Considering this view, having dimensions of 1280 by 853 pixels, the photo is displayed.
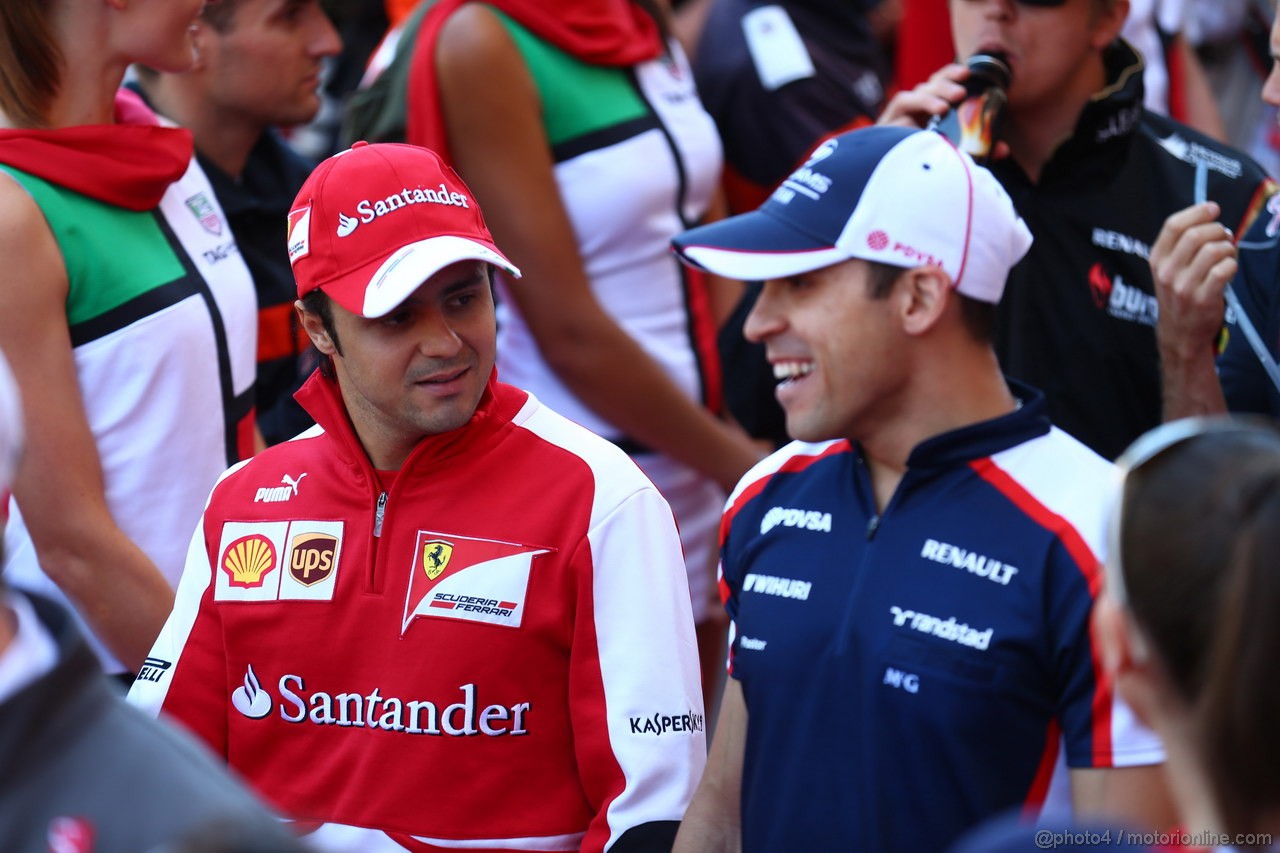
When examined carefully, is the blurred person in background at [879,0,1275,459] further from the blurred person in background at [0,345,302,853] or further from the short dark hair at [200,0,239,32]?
the blurred person in background at [0,345,302,853]

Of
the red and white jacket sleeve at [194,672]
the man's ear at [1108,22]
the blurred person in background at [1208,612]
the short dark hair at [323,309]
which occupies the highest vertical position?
the blurred person in background at [1208,612]

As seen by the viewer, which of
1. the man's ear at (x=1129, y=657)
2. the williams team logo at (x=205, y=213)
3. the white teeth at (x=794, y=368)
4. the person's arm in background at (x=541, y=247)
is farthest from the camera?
the person's arm in background at (x=541, y=247)

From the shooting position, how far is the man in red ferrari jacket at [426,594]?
2.46m

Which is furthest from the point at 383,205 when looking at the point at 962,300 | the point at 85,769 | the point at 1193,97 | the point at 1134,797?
the point at 1193,97

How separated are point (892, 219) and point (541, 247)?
4.60 feet

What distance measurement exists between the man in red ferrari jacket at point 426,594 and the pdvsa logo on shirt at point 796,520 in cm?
15

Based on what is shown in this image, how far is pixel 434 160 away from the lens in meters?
2.73

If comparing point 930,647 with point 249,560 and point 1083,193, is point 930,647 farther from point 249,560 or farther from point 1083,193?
point 1083,193

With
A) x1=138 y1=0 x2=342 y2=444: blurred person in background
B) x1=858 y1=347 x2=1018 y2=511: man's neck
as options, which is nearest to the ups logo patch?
x1=858 y1=347 x2=1018 y2=511: man's neck

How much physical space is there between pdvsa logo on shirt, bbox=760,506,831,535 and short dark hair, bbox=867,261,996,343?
338 millimetres

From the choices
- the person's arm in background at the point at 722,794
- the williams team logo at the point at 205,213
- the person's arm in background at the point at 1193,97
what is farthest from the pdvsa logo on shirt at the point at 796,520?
the person's arm in background at the point at 1193,97

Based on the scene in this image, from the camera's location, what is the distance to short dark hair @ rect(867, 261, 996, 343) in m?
2.45

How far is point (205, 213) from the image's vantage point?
3344mm

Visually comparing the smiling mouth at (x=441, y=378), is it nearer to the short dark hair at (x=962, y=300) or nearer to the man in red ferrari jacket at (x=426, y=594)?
the man in red ferrari jacket at (x=426, y=594)
